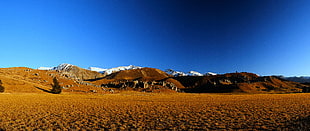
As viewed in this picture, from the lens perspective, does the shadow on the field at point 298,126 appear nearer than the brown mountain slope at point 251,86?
Yes

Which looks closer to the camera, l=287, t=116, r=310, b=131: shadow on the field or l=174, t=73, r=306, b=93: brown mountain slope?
l=287, t=116, r=310, b=131: shadow on the field

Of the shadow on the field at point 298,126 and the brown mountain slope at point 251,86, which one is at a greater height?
the brown mountain slope at point 251,86

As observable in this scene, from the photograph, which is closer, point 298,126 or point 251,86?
point 298,126

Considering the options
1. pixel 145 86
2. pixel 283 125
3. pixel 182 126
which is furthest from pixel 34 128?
pixel 145 86

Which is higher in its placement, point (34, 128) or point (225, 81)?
point (225, 81)

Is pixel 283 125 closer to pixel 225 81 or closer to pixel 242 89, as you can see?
pixel 242 89

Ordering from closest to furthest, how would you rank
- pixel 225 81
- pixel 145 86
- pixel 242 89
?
pixel 242 89
pixel 145 86
pixel 225 81

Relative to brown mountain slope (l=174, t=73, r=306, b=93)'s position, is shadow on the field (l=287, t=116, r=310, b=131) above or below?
below

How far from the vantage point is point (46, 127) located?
440 inches

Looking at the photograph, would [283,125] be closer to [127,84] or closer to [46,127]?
[46,127]

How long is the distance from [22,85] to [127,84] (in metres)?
60.9

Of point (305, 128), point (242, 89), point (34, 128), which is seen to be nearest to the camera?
point (305, 128)

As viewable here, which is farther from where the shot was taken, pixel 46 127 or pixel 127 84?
pixel 127 84

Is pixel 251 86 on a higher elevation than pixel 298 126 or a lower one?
higher
